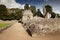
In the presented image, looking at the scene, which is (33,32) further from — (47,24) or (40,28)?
(47,24)

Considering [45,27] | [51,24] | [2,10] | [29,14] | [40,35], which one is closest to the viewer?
[40,35]

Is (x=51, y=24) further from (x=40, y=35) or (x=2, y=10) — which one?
(x=2, y=10)

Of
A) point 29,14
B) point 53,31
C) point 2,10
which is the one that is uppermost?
point 53,31

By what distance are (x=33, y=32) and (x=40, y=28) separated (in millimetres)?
682

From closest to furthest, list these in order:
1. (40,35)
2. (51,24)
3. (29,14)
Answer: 1. (40,35)
2. (51,24)
3. (29,14)

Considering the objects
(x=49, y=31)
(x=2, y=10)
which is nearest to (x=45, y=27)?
(x=49, y=31)

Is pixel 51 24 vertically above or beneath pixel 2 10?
above

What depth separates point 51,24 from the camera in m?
11.7

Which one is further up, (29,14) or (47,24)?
(47,24)

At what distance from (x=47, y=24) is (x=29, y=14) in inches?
678

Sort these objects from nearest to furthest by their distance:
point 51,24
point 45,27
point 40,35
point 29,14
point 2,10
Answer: point 40,35 < point 45,27 < point 51,24 < point 29,14 < point 2,10

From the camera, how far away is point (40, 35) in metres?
9.87

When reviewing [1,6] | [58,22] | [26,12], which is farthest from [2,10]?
[58,22]

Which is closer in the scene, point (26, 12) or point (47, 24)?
point (47, 24)
